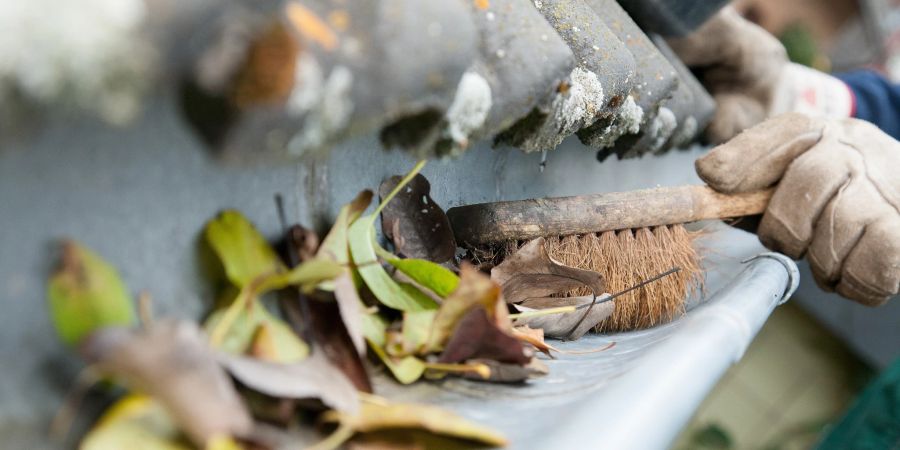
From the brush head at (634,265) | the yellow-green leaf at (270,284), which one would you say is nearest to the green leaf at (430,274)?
the yellow-green leaf at (270,284)

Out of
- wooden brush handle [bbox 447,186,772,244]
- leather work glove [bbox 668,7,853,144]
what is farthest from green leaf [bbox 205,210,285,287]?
leather work glove [bbox 668,7,853,144]

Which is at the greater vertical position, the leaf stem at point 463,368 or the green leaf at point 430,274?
the green leaf at point 430,274

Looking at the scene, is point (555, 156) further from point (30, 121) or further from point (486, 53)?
point (30, 121)

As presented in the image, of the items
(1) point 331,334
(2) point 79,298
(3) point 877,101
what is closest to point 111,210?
(2) point 79,298

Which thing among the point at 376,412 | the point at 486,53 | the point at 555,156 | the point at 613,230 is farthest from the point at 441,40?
the point at 555,156

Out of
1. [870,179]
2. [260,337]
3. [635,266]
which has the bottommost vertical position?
[870,179]

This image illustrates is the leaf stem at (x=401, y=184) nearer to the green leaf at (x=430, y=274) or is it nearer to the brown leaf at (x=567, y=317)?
the green leaf at (x=430, y=274)

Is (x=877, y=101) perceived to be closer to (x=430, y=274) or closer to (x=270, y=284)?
(x=430, y=274)

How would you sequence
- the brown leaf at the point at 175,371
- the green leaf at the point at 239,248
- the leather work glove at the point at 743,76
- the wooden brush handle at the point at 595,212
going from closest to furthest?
the brown leaf at the point at 175,371, the green leaf at the point at 239,248, the wooden brush handle at the point at 595,212, the leather work glove at the point at 743,76
